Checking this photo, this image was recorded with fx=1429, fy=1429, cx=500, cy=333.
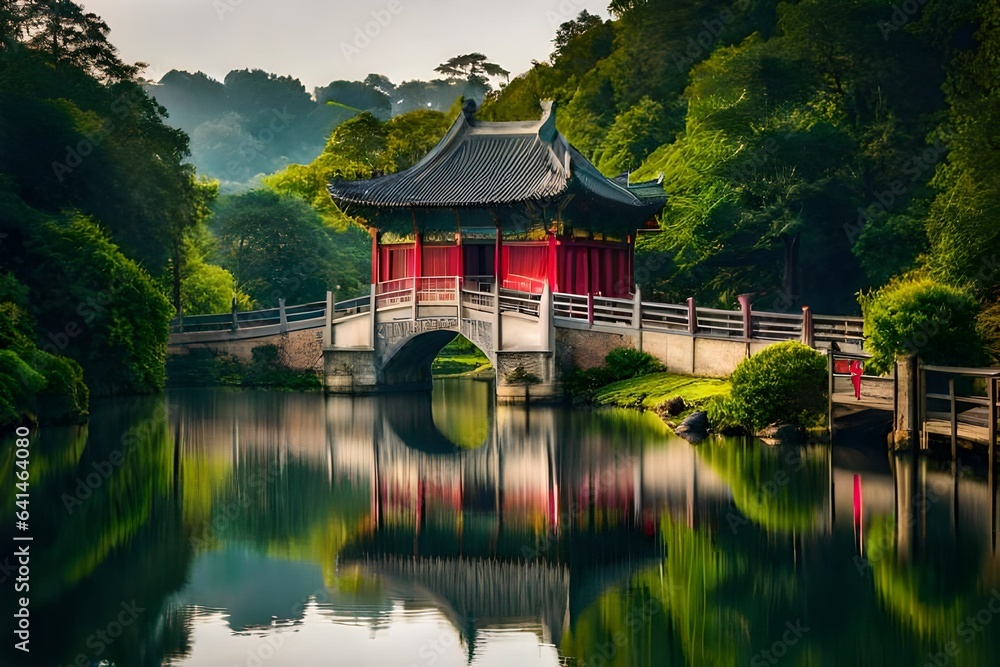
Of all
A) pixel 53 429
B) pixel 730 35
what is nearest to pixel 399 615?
pixel 53 429

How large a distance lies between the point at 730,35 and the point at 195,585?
4102 centimetres

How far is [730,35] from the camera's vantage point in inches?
2052

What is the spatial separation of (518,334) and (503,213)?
582cm

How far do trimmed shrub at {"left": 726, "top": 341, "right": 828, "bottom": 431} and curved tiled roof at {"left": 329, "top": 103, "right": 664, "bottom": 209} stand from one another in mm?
12790

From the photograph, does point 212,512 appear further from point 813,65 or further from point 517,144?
point 813,65

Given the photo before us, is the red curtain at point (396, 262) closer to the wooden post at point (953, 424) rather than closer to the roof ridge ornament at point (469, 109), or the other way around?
the roof ridge ornament at point (469, 109)

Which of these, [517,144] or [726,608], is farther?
[517,144]

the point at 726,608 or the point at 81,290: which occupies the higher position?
the point at 81,290

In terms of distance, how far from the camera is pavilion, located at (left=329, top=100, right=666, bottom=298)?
39906 mm

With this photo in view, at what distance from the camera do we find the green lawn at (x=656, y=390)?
30.6 meters

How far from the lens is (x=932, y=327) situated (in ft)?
76.7

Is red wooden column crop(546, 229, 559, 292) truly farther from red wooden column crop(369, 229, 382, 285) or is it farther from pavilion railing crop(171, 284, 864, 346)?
red wooden column crop(369, 229, 382, 285)

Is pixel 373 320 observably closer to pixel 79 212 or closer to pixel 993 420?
pixel 79 212

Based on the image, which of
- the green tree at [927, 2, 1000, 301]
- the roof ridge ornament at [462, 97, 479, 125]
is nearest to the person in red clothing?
the green tree at [927, 2, 1000, 301]
